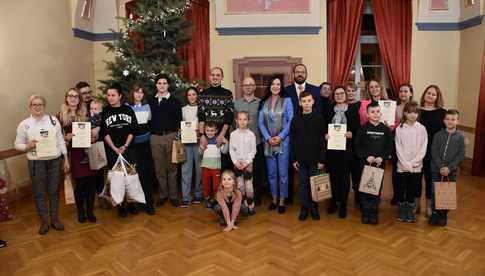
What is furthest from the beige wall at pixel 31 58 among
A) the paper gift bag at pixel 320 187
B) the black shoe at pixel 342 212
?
the black shoe at pixel 342 212

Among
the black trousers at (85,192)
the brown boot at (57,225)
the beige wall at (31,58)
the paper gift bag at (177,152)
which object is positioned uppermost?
the beige wall at (31,58)

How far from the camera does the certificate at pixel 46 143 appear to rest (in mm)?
3730

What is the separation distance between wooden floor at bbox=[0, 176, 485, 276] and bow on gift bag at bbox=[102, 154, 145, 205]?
1.04ft

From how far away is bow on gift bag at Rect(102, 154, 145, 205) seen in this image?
410cm

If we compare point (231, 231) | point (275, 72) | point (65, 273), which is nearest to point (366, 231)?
point (231, 231)

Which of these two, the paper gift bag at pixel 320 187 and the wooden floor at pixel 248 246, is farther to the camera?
the paper gift bag at pixel 320 187

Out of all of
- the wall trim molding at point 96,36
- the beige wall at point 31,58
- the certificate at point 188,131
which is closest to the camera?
the certificate at point 188,131

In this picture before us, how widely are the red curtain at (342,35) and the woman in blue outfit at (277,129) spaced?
3.15 metres

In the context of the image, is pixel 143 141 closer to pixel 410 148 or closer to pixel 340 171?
pixel 340 171

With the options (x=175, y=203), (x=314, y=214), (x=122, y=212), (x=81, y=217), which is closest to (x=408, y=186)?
(x=314, y=214)

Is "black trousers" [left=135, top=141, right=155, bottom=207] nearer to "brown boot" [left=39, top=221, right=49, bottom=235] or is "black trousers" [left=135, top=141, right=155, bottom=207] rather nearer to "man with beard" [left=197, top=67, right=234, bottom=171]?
"man with beard" [left=197, top=67, right=234, bottom=171]

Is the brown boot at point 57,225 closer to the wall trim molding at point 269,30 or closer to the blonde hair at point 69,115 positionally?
the blonde hair at point 69,115

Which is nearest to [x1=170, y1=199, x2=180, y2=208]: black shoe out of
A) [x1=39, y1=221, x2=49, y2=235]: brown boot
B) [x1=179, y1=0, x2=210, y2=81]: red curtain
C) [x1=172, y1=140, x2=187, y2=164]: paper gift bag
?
[x1=172, y1=140, x2=187, y2=164]: paper gift bag

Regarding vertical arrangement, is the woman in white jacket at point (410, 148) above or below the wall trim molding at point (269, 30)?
below
